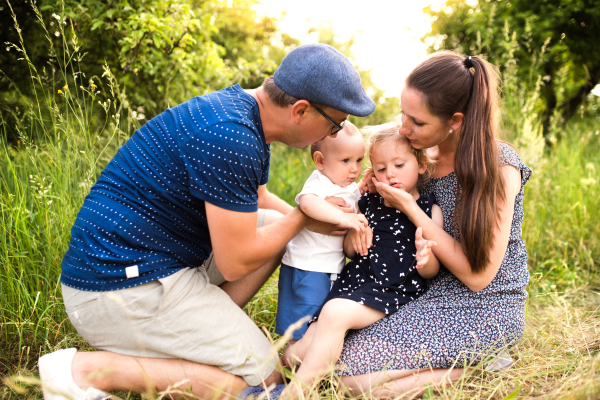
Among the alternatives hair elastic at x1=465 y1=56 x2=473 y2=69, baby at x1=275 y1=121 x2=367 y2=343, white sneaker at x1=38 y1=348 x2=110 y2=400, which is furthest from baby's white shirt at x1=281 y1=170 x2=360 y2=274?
white sneaker at x1=38 y1=348 x2=110 y2=400

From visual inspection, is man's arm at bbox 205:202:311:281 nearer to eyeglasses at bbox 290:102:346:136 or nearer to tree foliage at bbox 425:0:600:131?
eyeglasses at bbox 290:102:346:136

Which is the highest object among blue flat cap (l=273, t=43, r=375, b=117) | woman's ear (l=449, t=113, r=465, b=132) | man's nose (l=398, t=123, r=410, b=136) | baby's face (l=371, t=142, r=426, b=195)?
blue flat cap (l=273, t=43, r=375, b=117)

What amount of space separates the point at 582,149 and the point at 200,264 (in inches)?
165

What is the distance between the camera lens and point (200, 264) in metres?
1.97

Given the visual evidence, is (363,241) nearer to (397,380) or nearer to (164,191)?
(397,380)

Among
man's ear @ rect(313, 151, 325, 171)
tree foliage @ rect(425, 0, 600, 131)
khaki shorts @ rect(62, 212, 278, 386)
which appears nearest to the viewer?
khaki shorts @ rect(62, 212, 278, 386)

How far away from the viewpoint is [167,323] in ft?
5.77

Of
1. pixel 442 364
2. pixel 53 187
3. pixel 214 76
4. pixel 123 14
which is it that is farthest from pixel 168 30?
pixel 442 364

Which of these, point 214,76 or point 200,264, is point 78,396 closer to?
point 200,264

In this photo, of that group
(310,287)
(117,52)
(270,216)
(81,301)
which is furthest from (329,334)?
(117,52)

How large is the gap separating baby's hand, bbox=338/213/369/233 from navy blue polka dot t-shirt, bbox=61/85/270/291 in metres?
0.46

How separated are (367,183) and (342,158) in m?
A: 0.19

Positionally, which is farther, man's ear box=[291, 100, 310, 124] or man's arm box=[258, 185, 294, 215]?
man's arm box=[258, 185, 294, 215]

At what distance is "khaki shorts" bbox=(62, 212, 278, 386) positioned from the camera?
5.64ft
